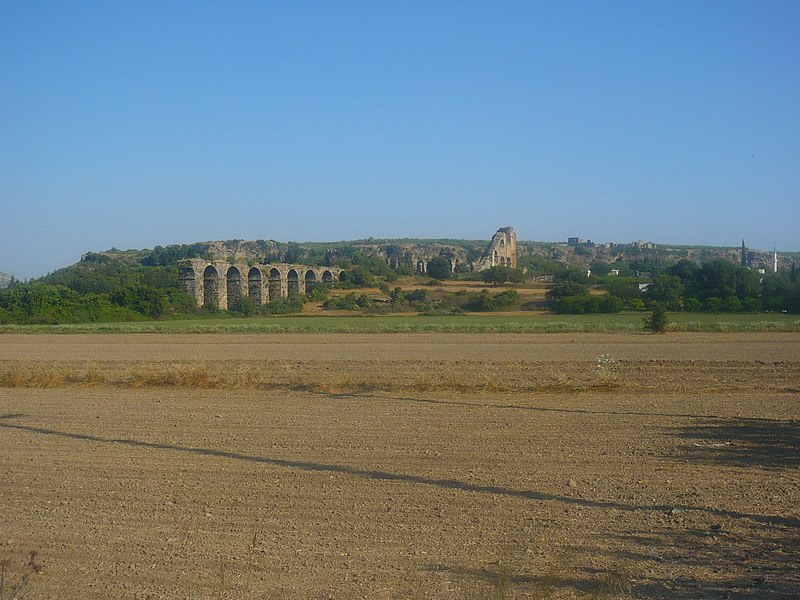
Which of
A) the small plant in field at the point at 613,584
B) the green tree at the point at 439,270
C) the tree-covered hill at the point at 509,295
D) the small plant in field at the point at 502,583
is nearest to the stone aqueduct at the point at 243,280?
the tree-covered hill at the point at 509,295

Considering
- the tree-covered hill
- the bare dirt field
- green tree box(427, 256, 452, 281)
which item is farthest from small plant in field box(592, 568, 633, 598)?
green tree box(427, 256, 452, 281)

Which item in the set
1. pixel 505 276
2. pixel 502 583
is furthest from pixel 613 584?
pixel 505 276

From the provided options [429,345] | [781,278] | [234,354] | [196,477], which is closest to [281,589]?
[196,477]

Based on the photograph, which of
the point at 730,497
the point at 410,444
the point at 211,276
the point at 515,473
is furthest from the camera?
the point at 211,276

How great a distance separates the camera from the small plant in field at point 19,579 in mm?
6020

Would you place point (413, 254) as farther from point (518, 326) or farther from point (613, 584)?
point (613, 584)

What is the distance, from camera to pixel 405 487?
895 cm

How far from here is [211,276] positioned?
65375 millimetres

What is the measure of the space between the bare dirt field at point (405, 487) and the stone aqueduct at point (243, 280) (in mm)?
44899

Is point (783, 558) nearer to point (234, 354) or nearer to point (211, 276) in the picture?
point (234, 354)

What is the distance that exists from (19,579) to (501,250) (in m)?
103

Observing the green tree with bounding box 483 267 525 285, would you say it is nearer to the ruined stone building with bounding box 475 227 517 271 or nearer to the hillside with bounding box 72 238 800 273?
the hillside with bounding box 72 238 800 273

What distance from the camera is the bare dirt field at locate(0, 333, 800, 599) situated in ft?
20.6

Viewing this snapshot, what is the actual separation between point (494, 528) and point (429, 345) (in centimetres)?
2512
